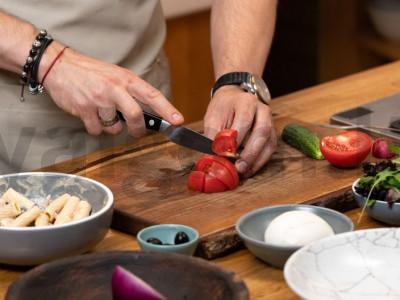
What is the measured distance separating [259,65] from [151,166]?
486 mm

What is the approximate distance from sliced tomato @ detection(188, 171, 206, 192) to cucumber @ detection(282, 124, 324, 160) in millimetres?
318

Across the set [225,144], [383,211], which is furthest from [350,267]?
[225,144]

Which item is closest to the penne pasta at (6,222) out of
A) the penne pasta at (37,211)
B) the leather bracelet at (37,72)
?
the penne pasta at (37,211)

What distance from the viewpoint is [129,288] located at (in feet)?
4.64

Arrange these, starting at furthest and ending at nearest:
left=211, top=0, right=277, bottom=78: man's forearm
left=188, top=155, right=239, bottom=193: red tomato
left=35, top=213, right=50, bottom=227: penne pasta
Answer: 1. left=211, top=0, right=277, bottom=78: man's forearm
2. left=188, top=155, right=239, bottom=193: red tomato
3. left=35, top=213, right=50, bottom=227: penne pasta

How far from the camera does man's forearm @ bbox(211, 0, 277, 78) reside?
→ 2539 mm

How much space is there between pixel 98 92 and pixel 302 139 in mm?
505

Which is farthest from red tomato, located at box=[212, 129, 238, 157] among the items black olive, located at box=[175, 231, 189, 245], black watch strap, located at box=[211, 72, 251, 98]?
black olive, located at box=[175, 231, 189, 245]

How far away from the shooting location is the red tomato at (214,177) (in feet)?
6.73

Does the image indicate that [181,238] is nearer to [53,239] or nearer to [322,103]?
[53,239]

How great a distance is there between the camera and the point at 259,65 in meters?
2.57

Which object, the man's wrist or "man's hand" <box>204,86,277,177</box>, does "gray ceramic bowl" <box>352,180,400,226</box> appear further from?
the man's wrist

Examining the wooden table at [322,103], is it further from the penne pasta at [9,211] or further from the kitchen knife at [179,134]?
the kitchen knife at [179,134]

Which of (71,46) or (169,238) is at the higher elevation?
(71,46)
